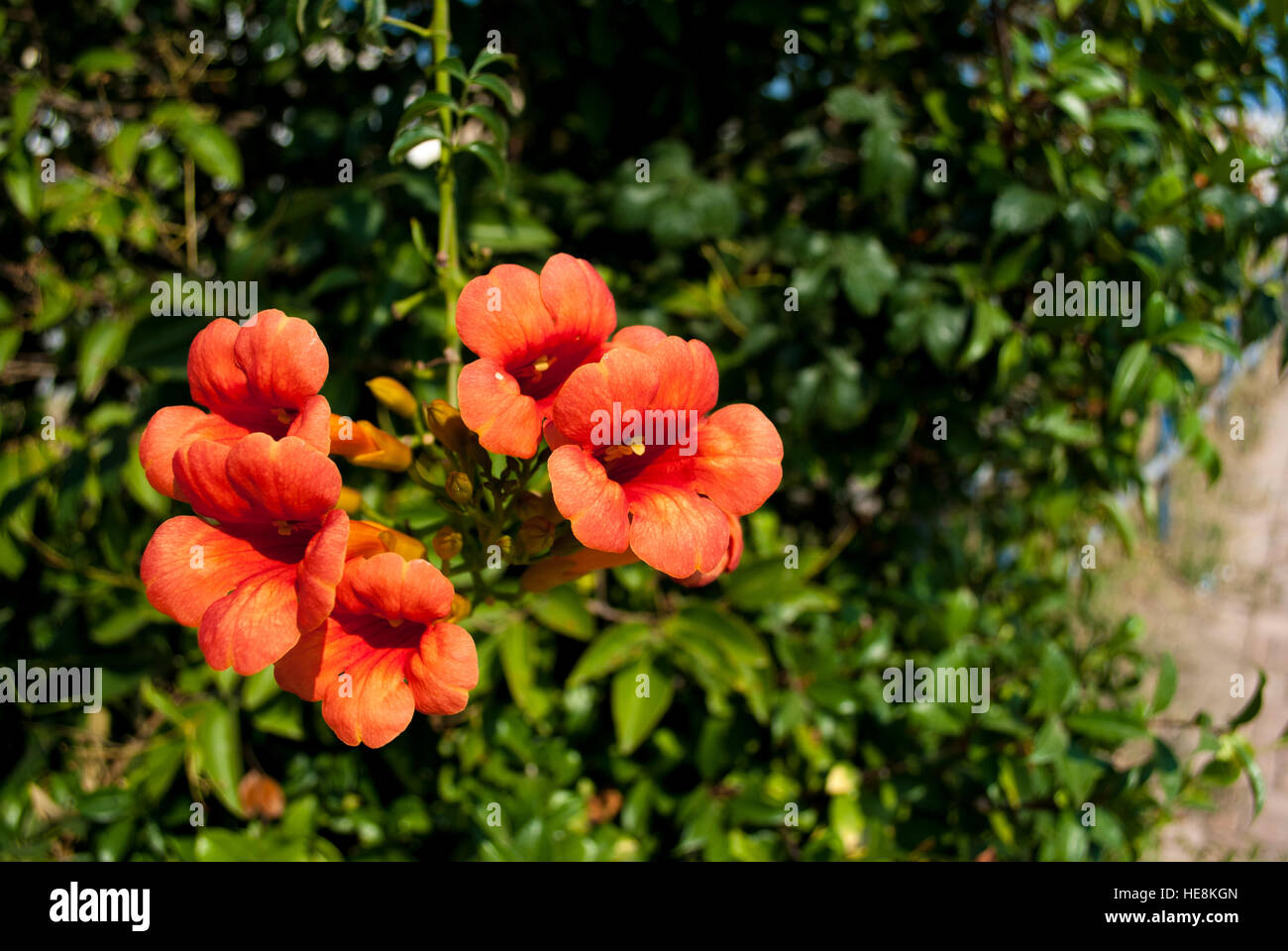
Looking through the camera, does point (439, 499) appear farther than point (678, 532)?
Yes

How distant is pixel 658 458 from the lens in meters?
1.07

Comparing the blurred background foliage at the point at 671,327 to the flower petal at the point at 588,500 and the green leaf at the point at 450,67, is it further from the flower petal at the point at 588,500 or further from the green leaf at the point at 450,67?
the flower petal at the point at 588,500

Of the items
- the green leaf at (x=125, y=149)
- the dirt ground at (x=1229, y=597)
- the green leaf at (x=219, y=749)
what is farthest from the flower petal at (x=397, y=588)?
the dirt ground at (x=1229, y=597)

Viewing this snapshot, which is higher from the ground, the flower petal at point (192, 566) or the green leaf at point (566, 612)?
the flower petal at point (192, 566)

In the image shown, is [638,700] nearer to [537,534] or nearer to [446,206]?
[537,534]

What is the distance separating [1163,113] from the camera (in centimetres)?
225

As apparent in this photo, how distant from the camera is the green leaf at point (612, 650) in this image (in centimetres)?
207

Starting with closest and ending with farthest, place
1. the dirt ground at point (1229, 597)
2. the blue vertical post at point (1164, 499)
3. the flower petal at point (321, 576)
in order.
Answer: the flower petal at point (321, 576) < the dirt ground at point (1229, 597) < the blue vertical post at point (1164, 499)

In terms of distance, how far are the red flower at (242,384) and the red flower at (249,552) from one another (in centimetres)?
6

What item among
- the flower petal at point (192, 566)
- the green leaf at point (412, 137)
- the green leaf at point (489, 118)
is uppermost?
the green leaf at point (489, 118)

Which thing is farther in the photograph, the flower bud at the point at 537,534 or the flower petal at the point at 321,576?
the flower bud at the point at 537,534

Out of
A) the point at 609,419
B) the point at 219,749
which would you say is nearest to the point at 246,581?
the point at 609,419

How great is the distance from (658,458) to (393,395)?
428 mm

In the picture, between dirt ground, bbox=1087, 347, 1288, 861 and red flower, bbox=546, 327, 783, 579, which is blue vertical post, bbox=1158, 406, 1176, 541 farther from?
red flower, bbox=546, 327, 783, 579
